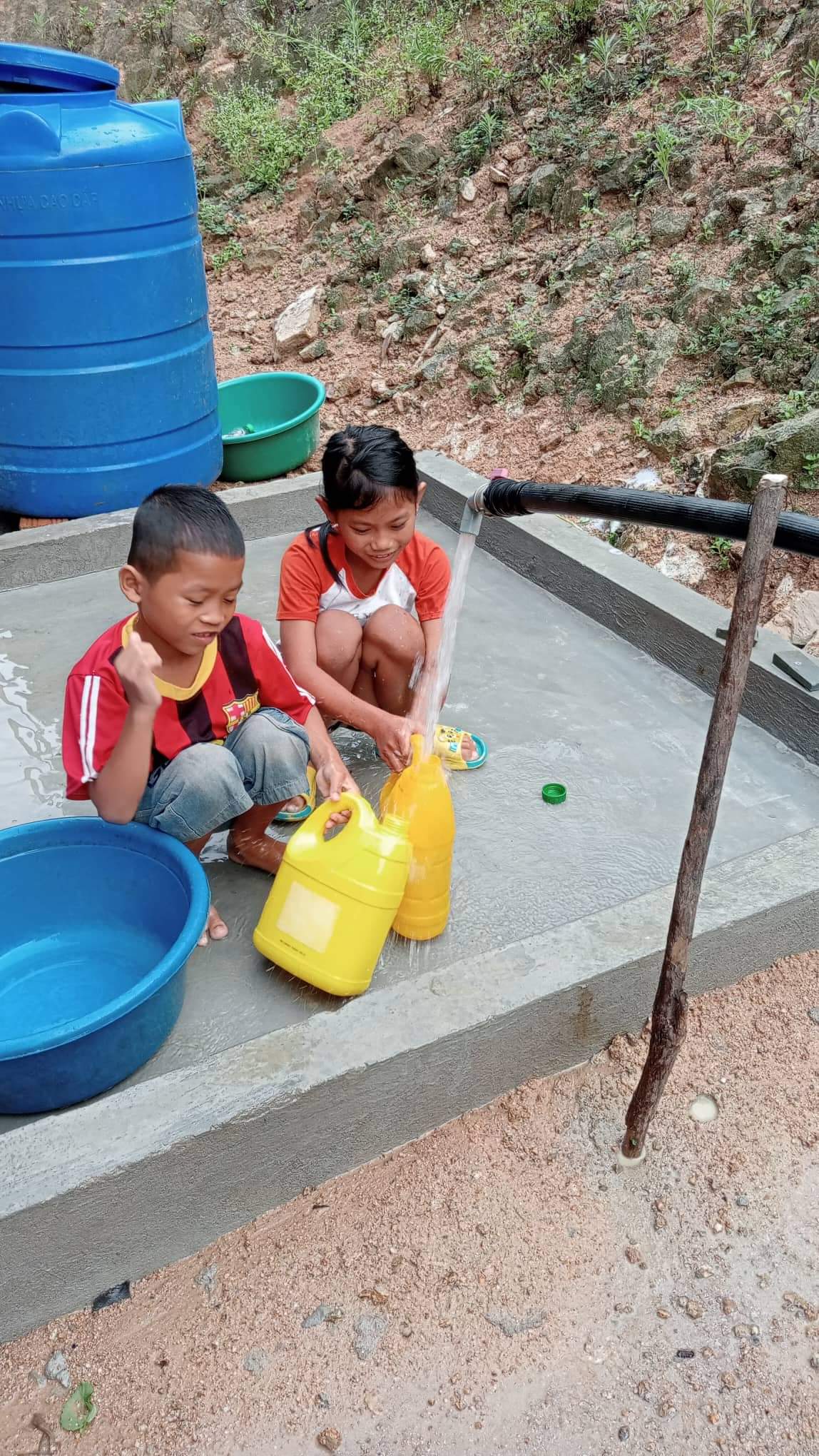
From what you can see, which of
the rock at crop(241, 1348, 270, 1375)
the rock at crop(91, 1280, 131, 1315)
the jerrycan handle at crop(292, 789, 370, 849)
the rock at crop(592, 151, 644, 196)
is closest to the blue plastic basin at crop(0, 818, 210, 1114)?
the jerrycan handle at crop(292, 789, 370, 849)

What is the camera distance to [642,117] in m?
5.29

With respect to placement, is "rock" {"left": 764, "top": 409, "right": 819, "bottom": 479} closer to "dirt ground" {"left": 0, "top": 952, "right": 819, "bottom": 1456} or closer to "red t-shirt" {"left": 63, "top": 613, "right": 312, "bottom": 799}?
"red t-shirt" {"left": 63, "top": 613, "right": 312, "bottom": 799}

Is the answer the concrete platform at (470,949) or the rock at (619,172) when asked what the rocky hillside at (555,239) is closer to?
the rock at (619,172)

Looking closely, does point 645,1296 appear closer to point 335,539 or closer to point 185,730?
point 185,730

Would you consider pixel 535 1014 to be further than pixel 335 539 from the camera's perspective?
No

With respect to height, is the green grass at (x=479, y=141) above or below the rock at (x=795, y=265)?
above

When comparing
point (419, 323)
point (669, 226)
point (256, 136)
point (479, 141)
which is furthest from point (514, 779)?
point (256, 136)

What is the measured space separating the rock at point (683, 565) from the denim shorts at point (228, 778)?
194cm

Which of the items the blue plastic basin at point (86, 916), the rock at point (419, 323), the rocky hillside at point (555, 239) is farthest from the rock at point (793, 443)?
the rock at point (419, 323)

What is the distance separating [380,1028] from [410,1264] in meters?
0.36

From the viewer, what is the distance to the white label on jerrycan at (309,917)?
1726mm

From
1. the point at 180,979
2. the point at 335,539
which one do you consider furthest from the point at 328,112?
the point at 180,979

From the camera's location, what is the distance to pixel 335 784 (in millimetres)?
1932

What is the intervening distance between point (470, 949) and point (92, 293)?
2534 millimetres
